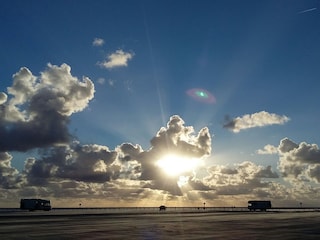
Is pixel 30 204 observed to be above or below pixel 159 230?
above

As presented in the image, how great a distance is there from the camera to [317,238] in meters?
41.8

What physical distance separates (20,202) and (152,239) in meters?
163

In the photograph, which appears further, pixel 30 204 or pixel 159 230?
pixel 30 204

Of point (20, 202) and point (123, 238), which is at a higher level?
point (20, 202)

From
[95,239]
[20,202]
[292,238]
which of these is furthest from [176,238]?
[20,202]

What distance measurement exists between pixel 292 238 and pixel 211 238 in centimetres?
843

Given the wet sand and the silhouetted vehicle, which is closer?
the wet sand

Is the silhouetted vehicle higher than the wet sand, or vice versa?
the silhouetted vehicle

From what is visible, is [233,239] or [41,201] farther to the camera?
[41,201]

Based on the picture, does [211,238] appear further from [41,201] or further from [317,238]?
[41,201]

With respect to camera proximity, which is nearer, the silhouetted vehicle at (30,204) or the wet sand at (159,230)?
the wet sand at (159,230)

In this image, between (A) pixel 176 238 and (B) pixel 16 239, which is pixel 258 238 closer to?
(A) pixel 176 238

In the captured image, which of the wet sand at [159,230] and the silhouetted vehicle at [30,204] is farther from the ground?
the silhouetted vehicle at [30,204]

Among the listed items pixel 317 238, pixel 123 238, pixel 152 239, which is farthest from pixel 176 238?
pixel 317 238
